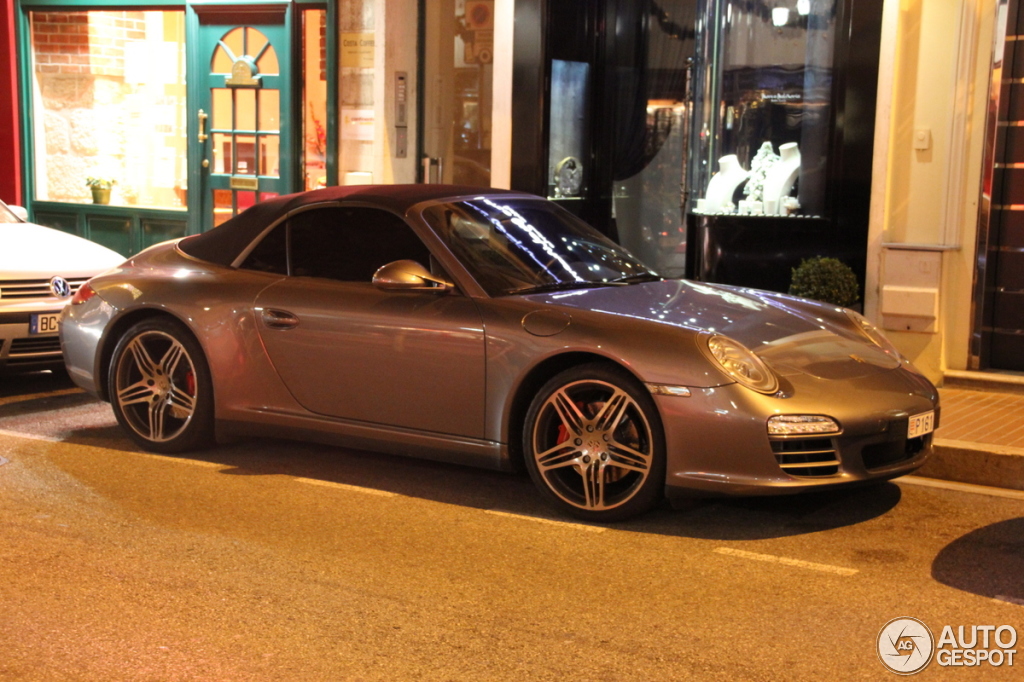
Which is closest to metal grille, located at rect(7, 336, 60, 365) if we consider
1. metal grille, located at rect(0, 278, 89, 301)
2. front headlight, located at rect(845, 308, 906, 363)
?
metal grille, located at rect(0, 278, 89, 301)

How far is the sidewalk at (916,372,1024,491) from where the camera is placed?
21.0 ft

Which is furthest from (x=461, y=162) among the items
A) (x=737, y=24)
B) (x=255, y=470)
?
(x=255, y=470)

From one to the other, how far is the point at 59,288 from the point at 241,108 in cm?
517

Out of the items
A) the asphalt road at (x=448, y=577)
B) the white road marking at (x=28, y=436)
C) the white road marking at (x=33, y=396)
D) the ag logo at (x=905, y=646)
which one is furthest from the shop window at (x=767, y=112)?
the ag logo at (x=905, y=646)

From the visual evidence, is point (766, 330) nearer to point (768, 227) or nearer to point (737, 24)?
point (768, 227)

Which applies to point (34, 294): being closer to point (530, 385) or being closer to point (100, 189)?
point (530, 385)

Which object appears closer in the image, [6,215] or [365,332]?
[365,332]

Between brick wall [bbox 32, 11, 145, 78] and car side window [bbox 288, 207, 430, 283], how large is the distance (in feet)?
27.4

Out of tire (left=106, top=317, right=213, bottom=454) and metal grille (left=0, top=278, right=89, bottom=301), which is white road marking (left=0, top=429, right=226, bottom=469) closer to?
tire (left=106, top=317, right=213, bottom=454)

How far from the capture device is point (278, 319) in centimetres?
622

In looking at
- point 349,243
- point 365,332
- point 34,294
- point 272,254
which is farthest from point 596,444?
point 34,294

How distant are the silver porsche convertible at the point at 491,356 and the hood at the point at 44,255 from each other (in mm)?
1220

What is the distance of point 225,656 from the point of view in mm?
3922

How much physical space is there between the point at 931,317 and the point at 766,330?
12.2 feet
